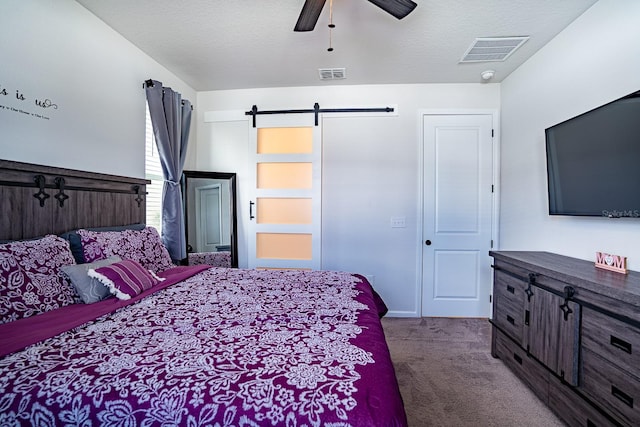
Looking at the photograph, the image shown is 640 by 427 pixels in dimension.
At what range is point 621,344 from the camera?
4.34 ft

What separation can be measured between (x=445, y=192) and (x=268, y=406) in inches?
122

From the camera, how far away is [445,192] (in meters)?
3.32

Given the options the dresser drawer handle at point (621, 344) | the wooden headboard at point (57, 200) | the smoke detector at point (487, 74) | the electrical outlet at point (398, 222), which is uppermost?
the smoke detector at point (487, 74)

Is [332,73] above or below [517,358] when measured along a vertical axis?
above

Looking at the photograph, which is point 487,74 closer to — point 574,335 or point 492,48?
point 492,48

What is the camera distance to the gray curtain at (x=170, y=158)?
106 inches

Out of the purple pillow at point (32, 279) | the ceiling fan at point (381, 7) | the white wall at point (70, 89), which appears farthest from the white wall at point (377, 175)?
the purple pillow at point (32, 279)

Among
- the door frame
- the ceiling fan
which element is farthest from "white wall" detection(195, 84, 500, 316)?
the ceiling fan

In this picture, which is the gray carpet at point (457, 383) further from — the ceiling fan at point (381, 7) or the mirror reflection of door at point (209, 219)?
the ceiling fan at point (381, 7)

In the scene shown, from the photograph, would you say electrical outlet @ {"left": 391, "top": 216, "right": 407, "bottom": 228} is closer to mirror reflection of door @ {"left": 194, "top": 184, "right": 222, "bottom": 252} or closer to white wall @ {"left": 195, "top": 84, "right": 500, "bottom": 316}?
white wall @ {"left": 195, "top": 84, "right": 500, "bottom": 316}

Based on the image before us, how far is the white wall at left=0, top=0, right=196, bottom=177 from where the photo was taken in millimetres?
1706

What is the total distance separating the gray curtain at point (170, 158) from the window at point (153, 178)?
0.46ft

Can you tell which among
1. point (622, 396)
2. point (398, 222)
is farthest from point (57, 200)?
point (622, 396)

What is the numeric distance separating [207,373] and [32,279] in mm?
1181
